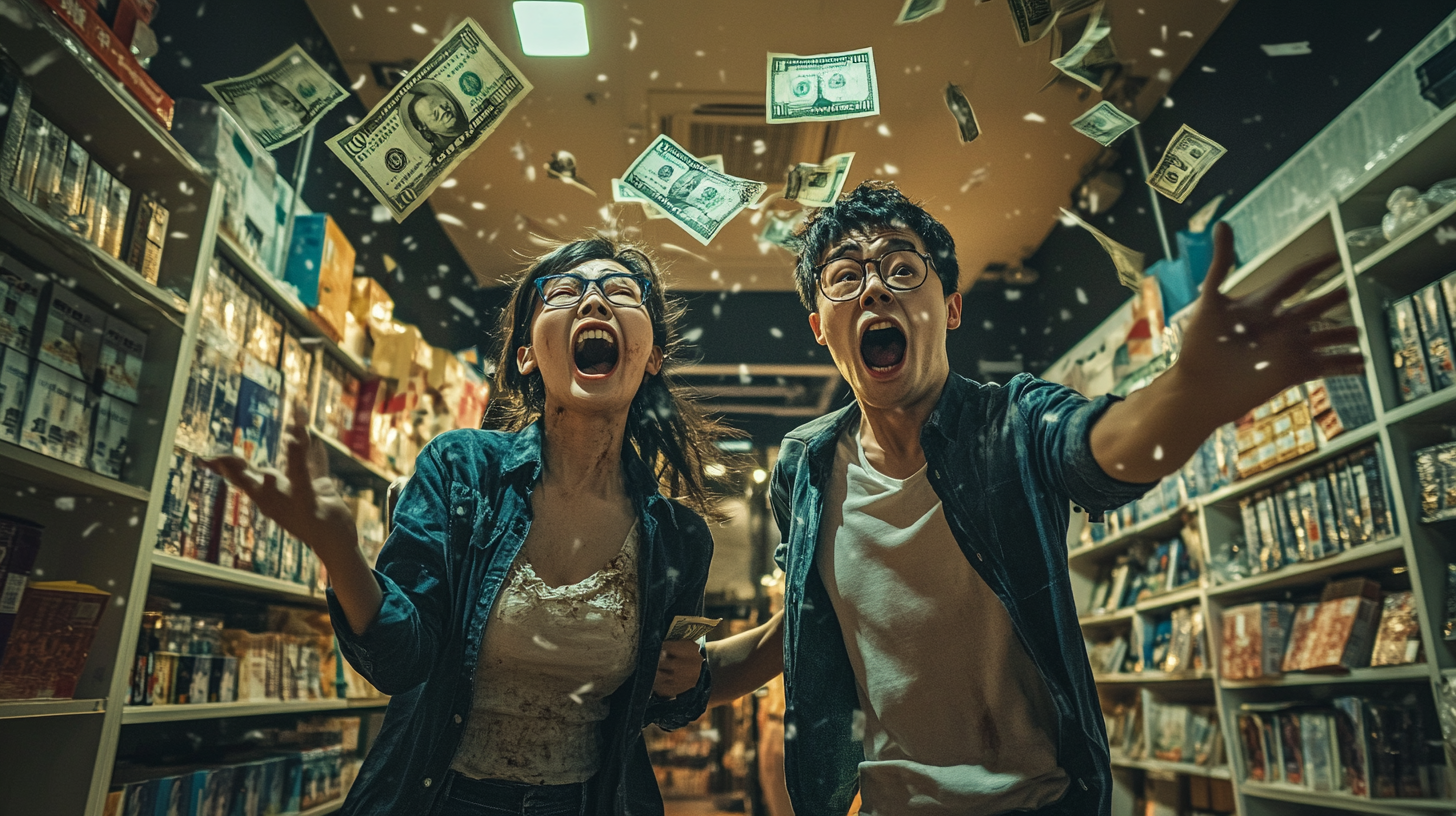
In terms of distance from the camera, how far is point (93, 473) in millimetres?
1812

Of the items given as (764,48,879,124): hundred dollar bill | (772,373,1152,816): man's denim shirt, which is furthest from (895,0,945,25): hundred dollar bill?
(772,373,1152,816): man's denim shirt

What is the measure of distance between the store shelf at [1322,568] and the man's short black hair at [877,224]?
1.71 m

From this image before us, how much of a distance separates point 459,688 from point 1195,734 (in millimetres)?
3404

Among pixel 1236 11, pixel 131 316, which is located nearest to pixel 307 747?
pixel 131 316

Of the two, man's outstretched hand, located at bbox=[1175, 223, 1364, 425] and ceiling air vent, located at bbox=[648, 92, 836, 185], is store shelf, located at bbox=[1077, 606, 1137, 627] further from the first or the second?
man's outstretched hand, located at bbox=[1175, 223, 1364, 425]

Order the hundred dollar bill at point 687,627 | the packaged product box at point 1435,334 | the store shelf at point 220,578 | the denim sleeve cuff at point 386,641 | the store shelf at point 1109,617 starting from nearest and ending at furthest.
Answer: the denim sleeve cuff at point 386,641 → the hundred dollar bill at point 687,627 → the store shelf at point 220,578 → the packaged product box at point 1435,334 → the store shelf at point 1109,617

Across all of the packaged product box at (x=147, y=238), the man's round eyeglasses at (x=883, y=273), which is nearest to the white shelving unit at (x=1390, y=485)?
the man's round eyeglasses at (x=883, y=273)

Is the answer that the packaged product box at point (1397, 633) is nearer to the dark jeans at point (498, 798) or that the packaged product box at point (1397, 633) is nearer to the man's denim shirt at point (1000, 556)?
the man's denim shirt at point (1000, 556)

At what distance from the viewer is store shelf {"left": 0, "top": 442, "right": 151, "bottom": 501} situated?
1.57 meters

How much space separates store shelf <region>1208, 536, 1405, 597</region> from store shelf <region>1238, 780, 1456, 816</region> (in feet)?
2.16

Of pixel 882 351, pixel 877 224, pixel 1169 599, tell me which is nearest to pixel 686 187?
pixel 877 224

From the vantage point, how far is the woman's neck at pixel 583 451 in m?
1.52

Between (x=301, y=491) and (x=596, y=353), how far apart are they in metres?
0.87

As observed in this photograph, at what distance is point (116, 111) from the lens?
1899 mm
